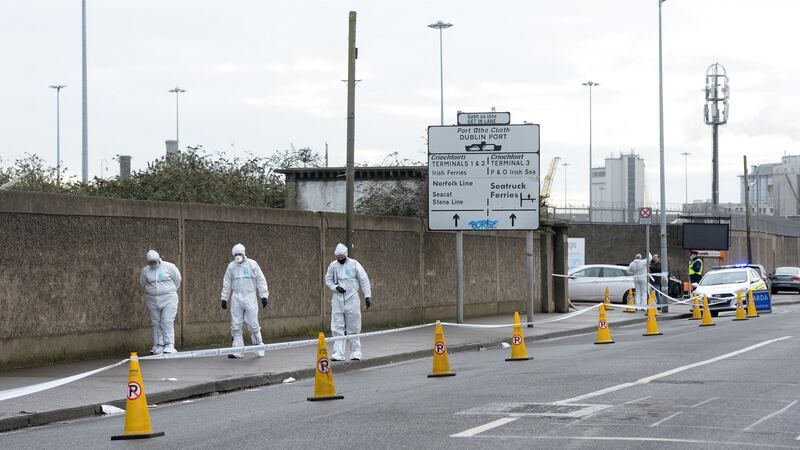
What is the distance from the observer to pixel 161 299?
18.9 m

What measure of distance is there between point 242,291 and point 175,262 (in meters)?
2.09

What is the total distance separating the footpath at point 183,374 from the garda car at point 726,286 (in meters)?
11.3

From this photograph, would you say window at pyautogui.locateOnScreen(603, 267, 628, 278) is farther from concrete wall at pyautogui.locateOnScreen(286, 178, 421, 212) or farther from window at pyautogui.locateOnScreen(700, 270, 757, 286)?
concrete wall at pyautogui.locateOnScreen(286, 178, 421, 212)

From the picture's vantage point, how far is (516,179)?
28.3 metres

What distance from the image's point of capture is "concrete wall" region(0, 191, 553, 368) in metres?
17.7

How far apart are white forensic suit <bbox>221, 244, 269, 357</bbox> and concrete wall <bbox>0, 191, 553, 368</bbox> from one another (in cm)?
166

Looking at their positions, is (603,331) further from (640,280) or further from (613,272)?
(613,272)

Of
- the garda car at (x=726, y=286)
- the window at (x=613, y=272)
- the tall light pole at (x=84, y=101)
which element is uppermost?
the tall light pole at (x=84, y=101)

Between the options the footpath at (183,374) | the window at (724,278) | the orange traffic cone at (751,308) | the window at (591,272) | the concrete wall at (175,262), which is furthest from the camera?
the window at (591,272)

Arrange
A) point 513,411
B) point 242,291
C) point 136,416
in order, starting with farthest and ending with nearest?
point 242,291, point 513,411, point 136,416

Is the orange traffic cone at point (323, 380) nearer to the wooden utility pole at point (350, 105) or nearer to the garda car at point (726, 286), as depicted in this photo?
the wooden utility pole at point (350, 105)

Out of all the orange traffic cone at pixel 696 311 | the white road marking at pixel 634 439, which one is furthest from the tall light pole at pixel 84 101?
the white road marking at pixel 634 439

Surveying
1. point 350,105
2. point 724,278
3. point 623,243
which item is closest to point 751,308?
point 724,278

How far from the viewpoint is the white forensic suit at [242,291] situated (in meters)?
19.4
